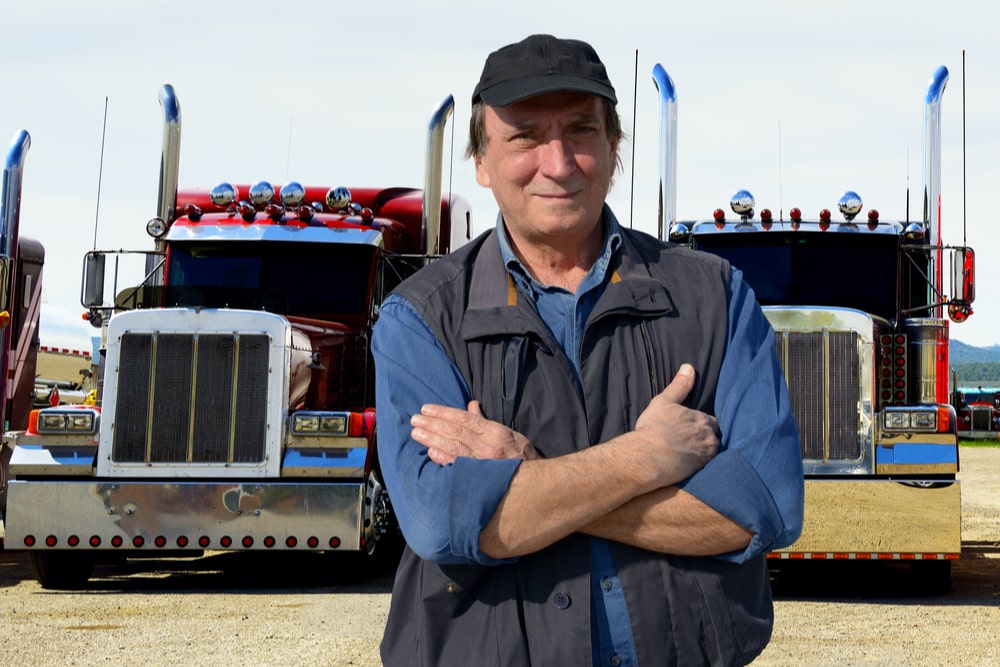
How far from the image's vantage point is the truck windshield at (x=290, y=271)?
12211 millimetres

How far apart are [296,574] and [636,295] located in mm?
10245

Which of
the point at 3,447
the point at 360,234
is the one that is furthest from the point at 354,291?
the point at 3,447

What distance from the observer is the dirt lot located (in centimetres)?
820

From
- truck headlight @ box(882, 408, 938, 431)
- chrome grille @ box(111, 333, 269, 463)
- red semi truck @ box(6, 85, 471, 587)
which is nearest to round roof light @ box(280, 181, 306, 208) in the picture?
red semi truck @ box(6, 85, 471, 587)

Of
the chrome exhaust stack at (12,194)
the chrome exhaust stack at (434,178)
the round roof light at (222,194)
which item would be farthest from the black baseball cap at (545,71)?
the chrome exhaust stack at (12,194)

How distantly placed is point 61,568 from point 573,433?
947cm

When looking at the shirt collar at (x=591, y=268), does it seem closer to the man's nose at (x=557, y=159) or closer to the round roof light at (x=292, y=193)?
the man's nose at (x=557, y=159)

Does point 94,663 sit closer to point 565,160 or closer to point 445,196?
point 565,160

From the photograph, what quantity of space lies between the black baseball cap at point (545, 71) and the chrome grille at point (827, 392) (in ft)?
26.6

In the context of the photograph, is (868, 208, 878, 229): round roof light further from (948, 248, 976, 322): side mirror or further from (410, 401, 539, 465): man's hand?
(410, 401, 539, 465): man's hand

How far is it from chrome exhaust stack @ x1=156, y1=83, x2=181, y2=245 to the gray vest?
10413 mm

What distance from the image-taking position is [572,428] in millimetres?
2721

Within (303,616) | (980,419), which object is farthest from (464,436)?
(980,419)

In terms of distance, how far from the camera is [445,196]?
1384 centimetres
